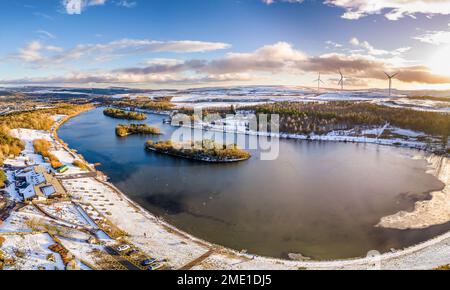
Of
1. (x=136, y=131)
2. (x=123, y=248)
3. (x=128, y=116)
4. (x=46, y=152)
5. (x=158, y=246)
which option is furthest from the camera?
(x=128, y=116)

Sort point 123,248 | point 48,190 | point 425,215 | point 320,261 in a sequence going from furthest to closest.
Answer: point 48,190
point 425,215
point 123,248
point 320,261

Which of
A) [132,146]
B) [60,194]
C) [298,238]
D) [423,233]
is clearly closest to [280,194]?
[298,238]

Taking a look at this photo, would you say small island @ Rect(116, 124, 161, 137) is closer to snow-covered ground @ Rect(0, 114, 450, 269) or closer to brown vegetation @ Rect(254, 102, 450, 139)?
brown vegetation @ Rect(254, 102, 450, 139)

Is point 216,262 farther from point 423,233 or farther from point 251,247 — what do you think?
point 423,233

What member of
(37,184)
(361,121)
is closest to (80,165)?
(37,184)

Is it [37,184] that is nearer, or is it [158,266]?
[158,266]

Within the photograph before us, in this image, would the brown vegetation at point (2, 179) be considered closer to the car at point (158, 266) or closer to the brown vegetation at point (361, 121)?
the car at point (158, 266)

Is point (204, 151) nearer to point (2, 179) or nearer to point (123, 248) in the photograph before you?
point (2, 179)
